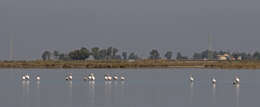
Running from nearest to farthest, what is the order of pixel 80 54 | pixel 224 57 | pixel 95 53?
pixel 80 54, pixel 95 53, pixel 224 57

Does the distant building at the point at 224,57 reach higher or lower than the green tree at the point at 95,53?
lower

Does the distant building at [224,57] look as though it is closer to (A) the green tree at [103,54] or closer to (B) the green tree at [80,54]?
(A) the green tree at [103,54]

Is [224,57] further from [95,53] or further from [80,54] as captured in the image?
[80,54]

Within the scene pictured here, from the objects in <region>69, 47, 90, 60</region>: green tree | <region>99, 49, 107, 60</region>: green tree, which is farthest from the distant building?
<region>69, 47, 90, 60</region>: green tree

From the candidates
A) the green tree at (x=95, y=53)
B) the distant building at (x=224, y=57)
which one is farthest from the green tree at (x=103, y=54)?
the distant building at (x=224, y=57)

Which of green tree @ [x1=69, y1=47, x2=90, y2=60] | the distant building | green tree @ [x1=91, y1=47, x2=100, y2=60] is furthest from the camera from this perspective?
the distant building

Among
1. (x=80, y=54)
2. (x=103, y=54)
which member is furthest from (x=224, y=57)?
(x=80, y=54)

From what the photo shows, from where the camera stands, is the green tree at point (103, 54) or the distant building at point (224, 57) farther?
the distant building at point (224, 57)

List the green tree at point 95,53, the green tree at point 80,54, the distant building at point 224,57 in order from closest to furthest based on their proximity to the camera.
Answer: the green tree at point 80,54 < the green tree at point 95,53 < the distant building at point 224,57

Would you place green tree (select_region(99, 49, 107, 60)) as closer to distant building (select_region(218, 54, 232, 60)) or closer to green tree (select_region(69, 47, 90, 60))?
green tree (select_region(69, 47, 90, 60))

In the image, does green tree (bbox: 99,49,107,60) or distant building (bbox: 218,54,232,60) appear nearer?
green tree (bbox: 99,49,107,60)
